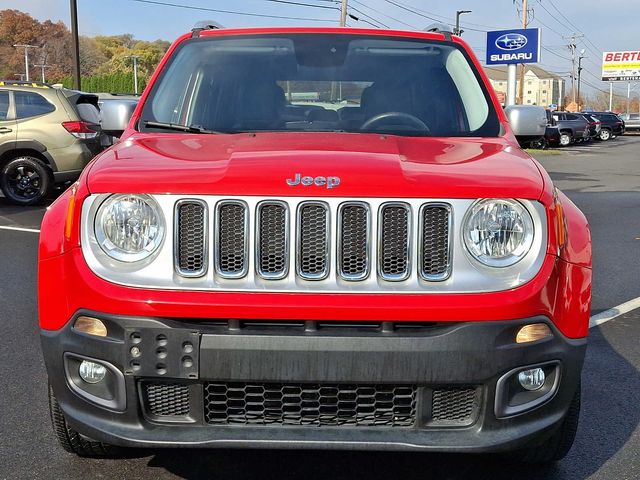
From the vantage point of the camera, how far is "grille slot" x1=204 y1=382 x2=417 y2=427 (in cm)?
265

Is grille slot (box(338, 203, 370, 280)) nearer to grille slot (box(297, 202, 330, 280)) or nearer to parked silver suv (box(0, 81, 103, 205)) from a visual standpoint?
grille slot (box(297, 202, 330, 280))

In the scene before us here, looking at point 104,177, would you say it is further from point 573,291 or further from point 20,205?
point 20,205

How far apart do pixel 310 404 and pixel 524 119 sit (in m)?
2.13

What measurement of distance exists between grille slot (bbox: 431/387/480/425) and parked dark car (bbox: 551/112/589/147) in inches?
1626

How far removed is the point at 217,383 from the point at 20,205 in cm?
1081

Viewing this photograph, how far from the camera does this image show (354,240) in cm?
266

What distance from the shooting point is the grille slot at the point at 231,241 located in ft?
8.70

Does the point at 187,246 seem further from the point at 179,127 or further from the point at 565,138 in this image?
the point at 565,138

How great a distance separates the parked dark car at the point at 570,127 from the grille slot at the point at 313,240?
136 feet

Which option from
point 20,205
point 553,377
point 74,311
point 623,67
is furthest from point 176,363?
point 623,67

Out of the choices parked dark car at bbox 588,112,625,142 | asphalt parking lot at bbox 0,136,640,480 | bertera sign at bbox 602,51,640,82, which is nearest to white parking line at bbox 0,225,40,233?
asphalt parking lot at bbox 0,136,640,480

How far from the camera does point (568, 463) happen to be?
337 cm

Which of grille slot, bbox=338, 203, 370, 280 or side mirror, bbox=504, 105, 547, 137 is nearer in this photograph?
grille slot, bbox=338, 203, 370, 280

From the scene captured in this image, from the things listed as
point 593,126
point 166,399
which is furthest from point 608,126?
point 166,399
